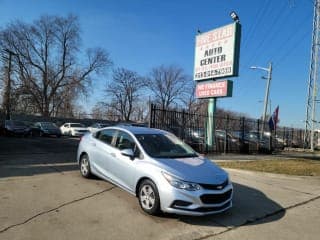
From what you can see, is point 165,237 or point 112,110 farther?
point 112,110

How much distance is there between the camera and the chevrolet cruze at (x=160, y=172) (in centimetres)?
555

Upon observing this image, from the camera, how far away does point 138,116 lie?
239ft

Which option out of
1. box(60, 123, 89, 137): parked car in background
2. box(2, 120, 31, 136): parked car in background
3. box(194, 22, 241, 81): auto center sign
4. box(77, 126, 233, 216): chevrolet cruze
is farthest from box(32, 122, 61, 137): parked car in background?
box(77, 126, 233, 216): chevrolet cruze

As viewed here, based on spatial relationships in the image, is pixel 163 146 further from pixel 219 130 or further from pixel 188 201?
pixel 219 130

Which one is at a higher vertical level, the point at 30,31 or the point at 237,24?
the point at 30,31

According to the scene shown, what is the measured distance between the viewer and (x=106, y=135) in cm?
816

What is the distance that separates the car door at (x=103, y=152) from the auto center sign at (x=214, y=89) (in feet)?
33.9

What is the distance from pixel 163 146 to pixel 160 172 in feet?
4.33

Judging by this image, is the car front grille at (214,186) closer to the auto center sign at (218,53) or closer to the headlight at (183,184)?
the headlight at (183,184)

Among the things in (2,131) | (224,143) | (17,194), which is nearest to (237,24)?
(224,143)

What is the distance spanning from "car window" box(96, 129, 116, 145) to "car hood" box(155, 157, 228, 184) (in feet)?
6.63

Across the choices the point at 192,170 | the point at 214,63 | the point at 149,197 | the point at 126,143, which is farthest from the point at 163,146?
the point at 214,63

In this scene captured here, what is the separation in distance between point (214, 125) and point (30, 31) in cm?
4265

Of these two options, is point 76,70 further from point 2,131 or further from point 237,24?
point 237,24
